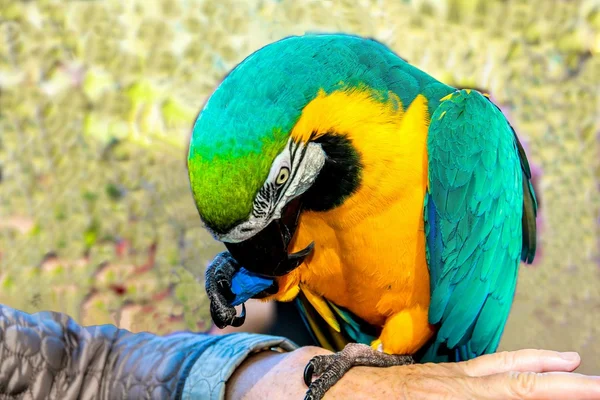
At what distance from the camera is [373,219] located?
2.16ft

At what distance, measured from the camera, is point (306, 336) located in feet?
3.78

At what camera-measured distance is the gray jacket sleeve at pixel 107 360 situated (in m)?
0.79

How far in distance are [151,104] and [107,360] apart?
606 mm

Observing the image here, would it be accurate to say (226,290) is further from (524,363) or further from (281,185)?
(524,363)

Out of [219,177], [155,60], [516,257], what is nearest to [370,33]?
[155,60]

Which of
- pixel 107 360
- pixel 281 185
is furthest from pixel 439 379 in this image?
pixel 107 360

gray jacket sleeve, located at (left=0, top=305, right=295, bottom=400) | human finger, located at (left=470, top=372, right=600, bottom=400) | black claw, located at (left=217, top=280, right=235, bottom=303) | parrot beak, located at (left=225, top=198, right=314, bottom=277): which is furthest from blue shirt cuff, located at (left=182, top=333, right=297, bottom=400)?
human finger, located at (left=470, top=372, right=600, bottom=400)

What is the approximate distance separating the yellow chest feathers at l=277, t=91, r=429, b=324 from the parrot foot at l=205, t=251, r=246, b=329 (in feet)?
0.28

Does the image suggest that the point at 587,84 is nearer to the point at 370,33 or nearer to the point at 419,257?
the point at 370,33

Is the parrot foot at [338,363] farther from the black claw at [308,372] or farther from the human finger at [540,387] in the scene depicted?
the human finger at [540,387]

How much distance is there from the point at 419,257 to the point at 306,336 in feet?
1.69

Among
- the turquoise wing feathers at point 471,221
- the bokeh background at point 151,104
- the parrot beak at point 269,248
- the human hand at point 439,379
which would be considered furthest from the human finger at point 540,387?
the bokeh background at point 151,104

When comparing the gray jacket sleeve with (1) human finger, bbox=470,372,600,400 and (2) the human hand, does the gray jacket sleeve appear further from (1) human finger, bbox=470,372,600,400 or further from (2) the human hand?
(1) human finger, bbox=470,372,600,400

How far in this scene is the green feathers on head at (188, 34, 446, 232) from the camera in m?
0.49
